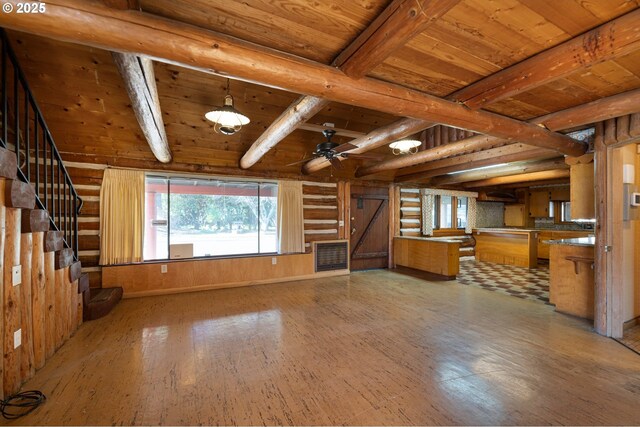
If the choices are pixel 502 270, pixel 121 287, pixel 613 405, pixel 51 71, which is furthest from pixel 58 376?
pixel 502 270

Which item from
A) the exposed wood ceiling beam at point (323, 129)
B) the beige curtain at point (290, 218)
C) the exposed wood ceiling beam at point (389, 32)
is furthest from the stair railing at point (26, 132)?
the beige curtain at point (290, 218)

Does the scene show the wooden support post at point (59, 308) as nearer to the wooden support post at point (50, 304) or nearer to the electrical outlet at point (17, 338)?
the wooden support post at point (50, 304)

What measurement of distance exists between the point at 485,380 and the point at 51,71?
18.6ft

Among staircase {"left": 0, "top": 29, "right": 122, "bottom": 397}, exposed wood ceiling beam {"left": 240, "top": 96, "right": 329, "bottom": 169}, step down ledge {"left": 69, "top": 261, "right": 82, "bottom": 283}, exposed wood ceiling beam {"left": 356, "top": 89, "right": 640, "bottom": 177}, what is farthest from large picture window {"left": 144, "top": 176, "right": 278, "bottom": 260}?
exposed wood ceiling beam {"left": 356, "top": 89, "right": 640, "bottom": 177}

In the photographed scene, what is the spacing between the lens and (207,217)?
17.8 ft

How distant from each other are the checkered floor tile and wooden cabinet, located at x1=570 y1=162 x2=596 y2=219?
62.1 inches

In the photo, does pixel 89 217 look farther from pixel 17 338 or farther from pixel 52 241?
pixel 17 338

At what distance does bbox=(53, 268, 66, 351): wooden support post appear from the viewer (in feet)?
9.27

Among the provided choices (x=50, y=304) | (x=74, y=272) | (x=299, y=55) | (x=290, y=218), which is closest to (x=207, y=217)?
(x=290, y=218)

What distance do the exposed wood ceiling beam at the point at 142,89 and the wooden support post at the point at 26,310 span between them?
1.50 m

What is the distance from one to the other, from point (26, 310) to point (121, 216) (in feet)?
8.52

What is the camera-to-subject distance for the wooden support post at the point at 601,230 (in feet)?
10.4

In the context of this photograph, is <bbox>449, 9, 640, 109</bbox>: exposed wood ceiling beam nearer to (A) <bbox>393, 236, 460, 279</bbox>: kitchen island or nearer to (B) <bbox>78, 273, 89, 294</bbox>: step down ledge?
(A) <bbox>393, 236, 460, 279</bbox>: kitchen island

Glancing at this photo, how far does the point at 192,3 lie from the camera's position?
149 cm
